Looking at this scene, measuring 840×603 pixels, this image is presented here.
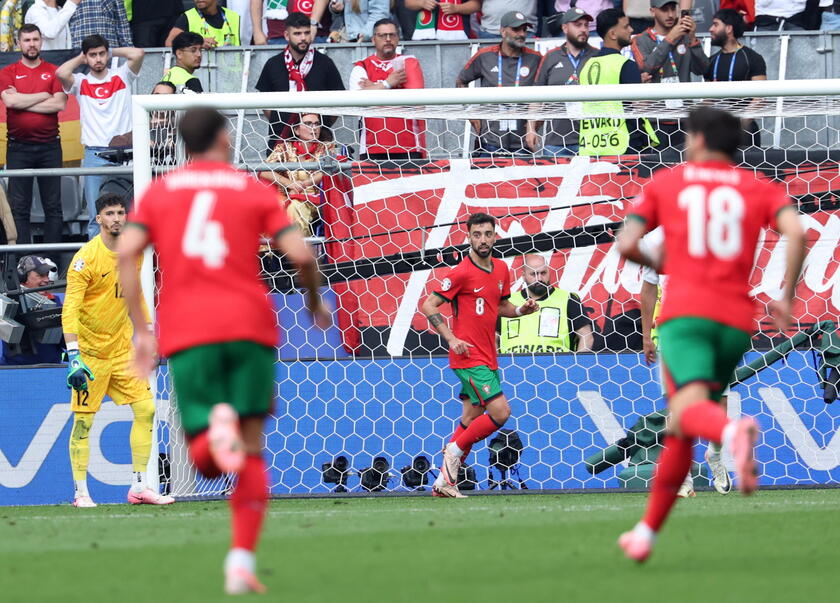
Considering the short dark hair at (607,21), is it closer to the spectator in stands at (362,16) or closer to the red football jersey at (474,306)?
the spectator in stands at (362,16)

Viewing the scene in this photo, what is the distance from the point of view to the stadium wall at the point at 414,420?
466 inches

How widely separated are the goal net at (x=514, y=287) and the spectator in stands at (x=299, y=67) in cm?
97

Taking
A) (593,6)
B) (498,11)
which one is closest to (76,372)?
(498,11)

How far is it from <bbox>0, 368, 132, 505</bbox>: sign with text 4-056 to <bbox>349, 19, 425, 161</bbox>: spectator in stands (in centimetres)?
375

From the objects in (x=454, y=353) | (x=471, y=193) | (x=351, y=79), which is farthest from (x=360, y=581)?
(x=351, y=79)

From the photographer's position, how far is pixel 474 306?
11.3 m

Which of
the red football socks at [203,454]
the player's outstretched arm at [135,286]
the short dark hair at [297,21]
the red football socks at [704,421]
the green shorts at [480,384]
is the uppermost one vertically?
the short dark hair at [297,21]

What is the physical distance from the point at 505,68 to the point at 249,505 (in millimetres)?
9854

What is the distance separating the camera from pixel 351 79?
48.1 feet

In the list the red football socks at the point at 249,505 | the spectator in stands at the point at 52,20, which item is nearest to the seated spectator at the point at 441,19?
the spectator in stands at the point at 52,20

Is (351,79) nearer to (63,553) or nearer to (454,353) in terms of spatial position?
Answer: (454,353)

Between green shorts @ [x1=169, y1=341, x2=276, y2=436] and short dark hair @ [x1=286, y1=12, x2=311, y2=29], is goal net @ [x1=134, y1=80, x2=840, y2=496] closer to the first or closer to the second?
short dark hair @ [x1=286, y1=12, x2=311, y2=29]

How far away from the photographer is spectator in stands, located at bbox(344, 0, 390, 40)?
16.3 metres

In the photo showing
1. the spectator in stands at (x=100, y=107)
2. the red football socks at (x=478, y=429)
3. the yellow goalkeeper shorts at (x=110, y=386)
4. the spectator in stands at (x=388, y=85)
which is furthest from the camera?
the spectator in stands at (x=100, y=107)
